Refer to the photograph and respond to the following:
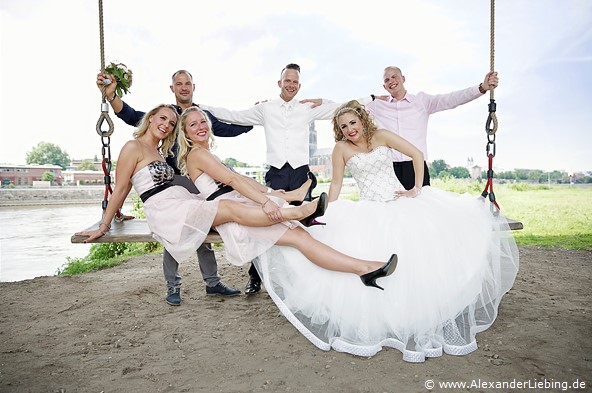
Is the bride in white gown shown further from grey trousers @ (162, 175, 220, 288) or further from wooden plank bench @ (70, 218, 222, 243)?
grey trousers @ (162, 175, 220, 288)

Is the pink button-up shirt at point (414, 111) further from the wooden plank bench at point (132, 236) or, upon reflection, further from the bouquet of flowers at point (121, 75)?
the bouquet of flowers at point (121, 75)

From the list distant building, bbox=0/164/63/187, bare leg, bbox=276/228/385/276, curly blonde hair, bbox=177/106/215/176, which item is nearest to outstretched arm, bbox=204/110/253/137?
curly blonde hair, bbox=177/106/215/176

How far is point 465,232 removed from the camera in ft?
10.6

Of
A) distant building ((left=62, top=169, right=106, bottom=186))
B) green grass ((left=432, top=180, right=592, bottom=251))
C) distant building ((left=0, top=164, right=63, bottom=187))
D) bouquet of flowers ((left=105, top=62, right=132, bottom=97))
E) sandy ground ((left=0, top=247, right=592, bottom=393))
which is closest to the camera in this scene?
sandy ground ((left=0, top=247, right=592, bottom=393))

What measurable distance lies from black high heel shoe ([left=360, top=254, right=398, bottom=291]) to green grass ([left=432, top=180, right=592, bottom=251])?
4.64m

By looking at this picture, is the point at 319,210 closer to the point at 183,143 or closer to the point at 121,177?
the point at 183,143

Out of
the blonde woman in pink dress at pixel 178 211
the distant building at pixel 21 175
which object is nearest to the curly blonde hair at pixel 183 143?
the blonde woman in pink dress at pixel 178 211

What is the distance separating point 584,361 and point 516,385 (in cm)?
64

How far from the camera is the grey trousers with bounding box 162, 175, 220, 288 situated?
4.01 metres

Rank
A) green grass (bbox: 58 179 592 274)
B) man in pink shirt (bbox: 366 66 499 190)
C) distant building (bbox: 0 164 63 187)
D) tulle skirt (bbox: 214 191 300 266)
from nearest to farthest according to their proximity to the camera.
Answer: tulle skirt (bbox: 214 191 300 266), man in pink shirt (bbox: 366 66 499 190), green grass (bbox: 58 179 592 274), distant building (bbox: 0 164 63 187)

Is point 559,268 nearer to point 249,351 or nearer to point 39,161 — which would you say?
point 249,351

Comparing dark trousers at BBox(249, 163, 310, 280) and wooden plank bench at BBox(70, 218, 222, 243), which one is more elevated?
dark trousers at BBox(249, 163, 310, 280)

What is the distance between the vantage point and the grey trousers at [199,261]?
4008 millimetres

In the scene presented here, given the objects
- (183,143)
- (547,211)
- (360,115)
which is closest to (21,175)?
(547,211)
